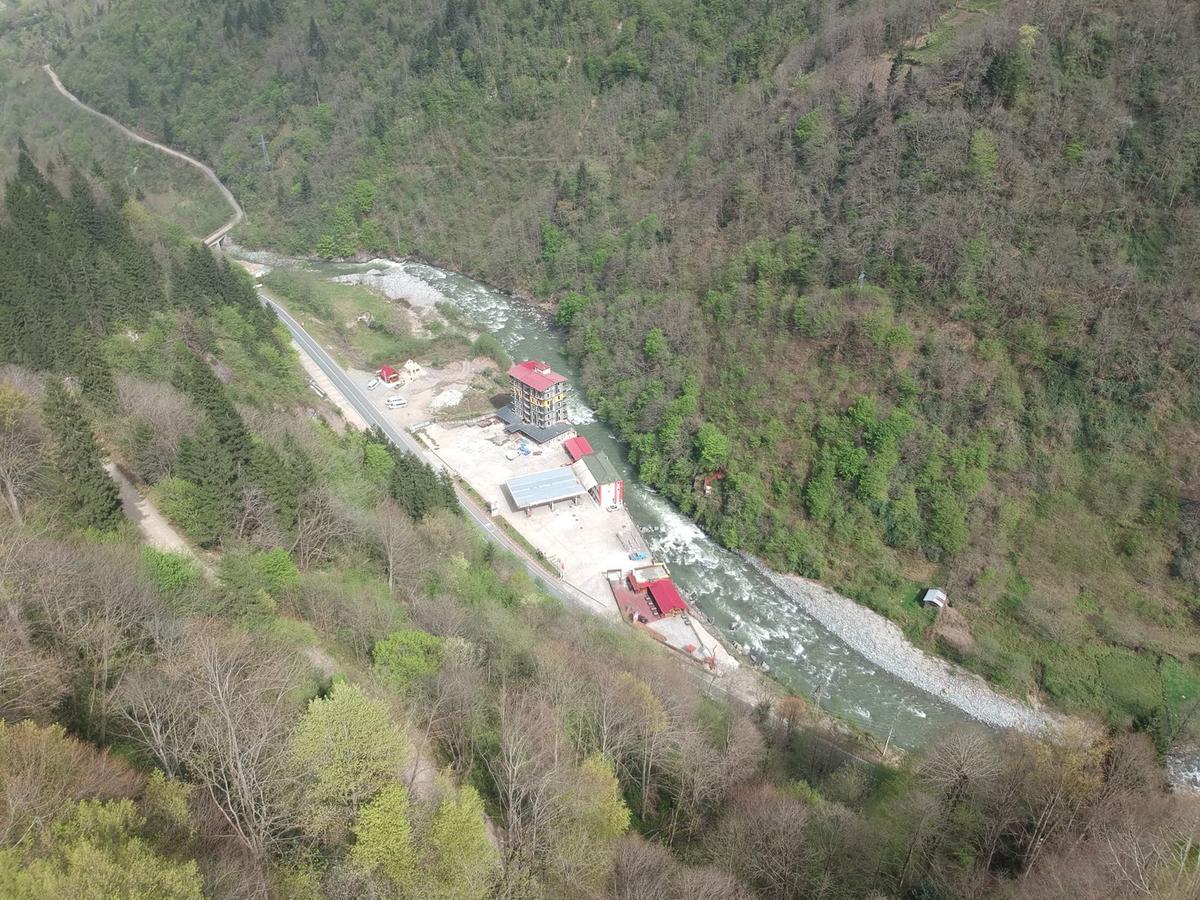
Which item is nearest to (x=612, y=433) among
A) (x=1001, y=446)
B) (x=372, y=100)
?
(x=1001, y=446)

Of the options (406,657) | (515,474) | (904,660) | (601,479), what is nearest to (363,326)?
(515,474)

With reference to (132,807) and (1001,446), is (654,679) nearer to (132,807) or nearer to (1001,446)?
(132,807)

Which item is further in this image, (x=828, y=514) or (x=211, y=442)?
(x=828, y=514)

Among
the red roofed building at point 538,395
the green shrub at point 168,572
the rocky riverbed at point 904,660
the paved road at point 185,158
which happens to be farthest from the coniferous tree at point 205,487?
the paved road at point 185,158

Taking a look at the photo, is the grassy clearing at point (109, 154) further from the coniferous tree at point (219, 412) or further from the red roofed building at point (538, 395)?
the coniferous tree at point (219, 412)

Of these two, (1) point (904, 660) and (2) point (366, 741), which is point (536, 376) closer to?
(1) point (904, 660)

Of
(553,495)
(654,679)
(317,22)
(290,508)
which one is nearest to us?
(654,679)
